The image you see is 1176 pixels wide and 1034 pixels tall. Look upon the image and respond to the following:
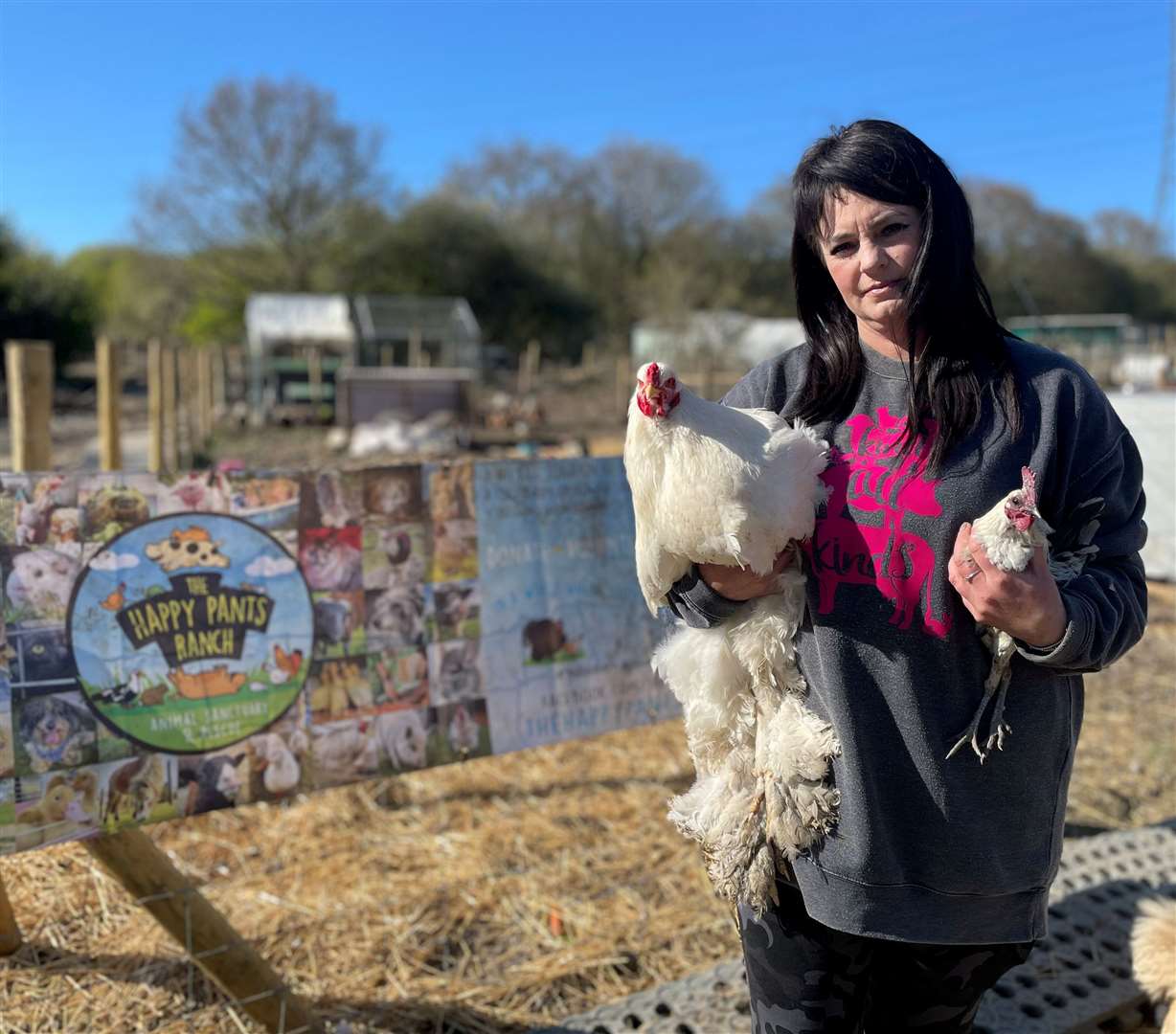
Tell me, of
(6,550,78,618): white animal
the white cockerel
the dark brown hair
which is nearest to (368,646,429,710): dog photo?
(6,550,78,618): white animal

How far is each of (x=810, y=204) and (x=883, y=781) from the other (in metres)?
0.94

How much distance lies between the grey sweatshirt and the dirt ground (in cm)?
165

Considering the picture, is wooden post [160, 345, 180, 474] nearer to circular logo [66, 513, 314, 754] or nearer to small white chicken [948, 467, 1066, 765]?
circular logo [66, 513, 314, 754]

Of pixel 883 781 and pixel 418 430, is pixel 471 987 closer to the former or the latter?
pixel 883 781

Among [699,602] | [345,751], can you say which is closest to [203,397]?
[345,751]

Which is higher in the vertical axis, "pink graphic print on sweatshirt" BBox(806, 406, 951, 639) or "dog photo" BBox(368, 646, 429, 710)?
"pink graphic print on sweatshirt" BBox(806, 406, 951, 639)

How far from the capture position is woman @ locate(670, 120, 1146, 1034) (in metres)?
1.30

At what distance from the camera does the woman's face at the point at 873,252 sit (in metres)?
1.35

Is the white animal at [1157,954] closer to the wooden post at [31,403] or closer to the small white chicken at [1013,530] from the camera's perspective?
the small white chicken at [1013,530]

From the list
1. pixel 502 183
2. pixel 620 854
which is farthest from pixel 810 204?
pixel 502 183

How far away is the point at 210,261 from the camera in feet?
107

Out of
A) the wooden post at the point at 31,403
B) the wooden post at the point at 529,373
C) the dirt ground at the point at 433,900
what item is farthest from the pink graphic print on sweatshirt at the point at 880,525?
the wooden post at the point at 529,373

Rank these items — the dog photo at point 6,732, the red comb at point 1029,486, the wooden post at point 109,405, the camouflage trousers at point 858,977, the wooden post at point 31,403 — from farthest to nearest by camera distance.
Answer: the wooden post at point 109,405 < the wooden post at point 31,403 < the dog photo at point 6,732 < the camouflage trousers at point 858,977 < the red comb at point 1029,486

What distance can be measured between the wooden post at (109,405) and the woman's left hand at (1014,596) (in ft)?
18.4
